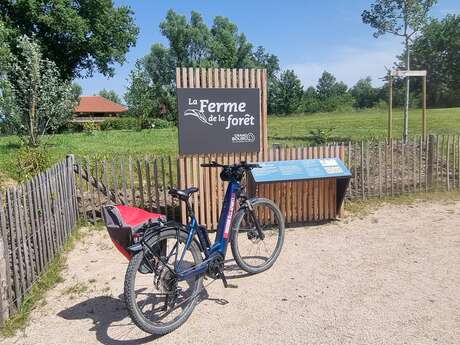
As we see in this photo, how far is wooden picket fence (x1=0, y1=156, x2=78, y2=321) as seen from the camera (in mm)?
3645

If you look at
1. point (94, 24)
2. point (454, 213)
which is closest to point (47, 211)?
point (454, 213)

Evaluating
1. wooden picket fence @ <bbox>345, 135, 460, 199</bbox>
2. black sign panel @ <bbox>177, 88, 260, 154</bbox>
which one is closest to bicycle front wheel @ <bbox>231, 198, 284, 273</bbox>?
black sign panel @ <bbox>177, 88, 260, 154</bbox>

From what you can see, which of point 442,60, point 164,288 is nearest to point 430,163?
point 164,288

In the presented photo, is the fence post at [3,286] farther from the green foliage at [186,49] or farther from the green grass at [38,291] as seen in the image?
the green foliage at [186,49]

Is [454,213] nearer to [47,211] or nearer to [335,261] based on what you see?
[335,261]

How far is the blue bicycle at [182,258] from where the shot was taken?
334 centimetres

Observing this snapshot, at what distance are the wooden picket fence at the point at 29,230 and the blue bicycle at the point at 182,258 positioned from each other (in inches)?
42.8

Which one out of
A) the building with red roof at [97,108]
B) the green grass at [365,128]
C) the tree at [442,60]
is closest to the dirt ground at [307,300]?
the green grass at [365,128]

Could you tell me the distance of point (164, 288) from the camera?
3.58 m

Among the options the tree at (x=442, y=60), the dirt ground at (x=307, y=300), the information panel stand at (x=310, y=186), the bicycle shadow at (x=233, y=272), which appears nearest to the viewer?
the dirt ground at (x=307, y=300)

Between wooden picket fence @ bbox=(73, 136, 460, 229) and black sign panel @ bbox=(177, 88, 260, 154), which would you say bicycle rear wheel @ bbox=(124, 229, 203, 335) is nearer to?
wooden picket fence @ bbox=(73, 136, 460, 229)

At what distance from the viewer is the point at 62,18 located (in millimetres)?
27359

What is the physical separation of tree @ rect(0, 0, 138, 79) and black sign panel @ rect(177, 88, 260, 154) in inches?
921

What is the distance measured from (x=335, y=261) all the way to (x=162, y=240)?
2472 mm
